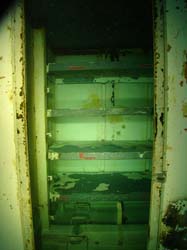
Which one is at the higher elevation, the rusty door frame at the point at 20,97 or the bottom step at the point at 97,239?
the rusty door frame at the point at 20,97

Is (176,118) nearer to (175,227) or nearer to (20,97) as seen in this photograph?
(175,227)

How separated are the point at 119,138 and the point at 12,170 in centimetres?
133

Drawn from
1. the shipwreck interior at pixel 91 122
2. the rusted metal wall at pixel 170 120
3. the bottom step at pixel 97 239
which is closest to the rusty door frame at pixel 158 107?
the rusted metal wall at pixel 170 120

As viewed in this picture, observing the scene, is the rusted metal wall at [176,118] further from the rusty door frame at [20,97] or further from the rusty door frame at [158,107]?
the rusty door frame at [20,97]

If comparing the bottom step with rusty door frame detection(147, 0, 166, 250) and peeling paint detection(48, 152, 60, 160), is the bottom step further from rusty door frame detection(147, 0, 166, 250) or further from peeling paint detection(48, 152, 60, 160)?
rusty door frame detection(147, 0, 166, 250)

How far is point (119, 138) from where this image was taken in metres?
2.13

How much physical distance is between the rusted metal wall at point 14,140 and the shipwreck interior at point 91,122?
1.23ft

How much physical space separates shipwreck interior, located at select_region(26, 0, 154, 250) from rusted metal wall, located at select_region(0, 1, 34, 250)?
1.23 ft

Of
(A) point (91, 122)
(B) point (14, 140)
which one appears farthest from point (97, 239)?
(B) point (14, 140)

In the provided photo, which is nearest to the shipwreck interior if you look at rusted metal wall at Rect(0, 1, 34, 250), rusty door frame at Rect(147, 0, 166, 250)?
rusted metal wall at Rect(0, 1, 34, 250)

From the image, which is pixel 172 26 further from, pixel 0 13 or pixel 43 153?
pixel 43 153

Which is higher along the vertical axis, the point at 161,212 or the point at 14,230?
the point at 161,212

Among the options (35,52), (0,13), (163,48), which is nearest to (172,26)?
(163,48)

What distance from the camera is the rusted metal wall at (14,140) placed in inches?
37.2
